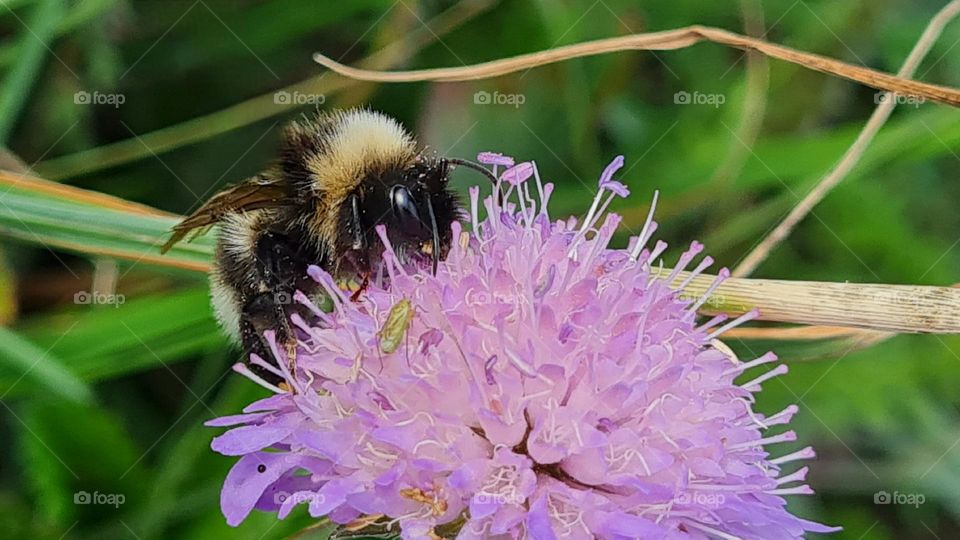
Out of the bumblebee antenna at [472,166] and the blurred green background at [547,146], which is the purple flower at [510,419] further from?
the blurred green background at [547,146]

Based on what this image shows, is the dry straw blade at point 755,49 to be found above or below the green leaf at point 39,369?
above

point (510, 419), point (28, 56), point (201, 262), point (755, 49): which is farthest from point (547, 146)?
point (510, 419)

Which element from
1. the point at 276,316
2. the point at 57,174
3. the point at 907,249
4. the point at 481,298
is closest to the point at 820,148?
the point at 907,249

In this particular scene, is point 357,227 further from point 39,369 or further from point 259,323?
point 39,369

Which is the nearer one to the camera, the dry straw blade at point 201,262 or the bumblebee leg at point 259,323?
the bumblebee leg at point 259,323

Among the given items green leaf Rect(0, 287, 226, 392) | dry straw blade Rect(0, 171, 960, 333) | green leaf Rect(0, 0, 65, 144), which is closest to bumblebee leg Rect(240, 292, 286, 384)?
dry straw blade Rect(0, 171, 960, 333)

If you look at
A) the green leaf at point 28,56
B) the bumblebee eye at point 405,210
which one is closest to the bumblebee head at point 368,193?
the bumblebee eye at point 405,210
